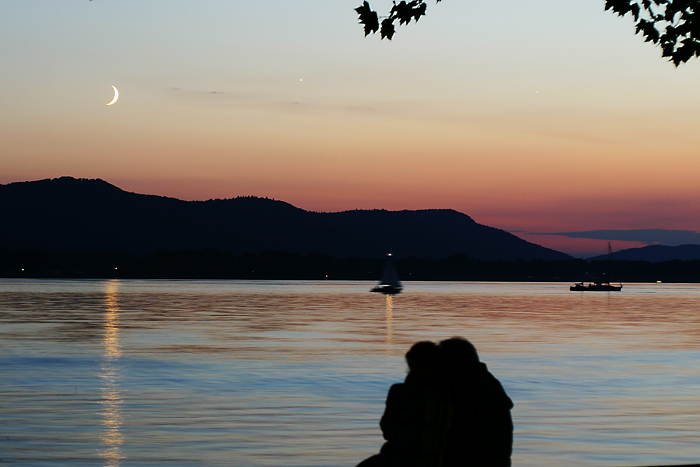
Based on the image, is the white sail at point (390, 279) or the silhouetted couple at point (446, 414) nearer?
the silhouetted couple at point (446, 414)

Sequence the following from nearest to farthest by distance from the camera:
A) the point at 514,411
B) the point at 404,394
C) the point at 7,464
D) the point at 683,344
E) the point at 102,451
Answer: the point at 404,394 → the point at 7,464 → the point at 102,451 → the point at 514,411 → the point at 683,344

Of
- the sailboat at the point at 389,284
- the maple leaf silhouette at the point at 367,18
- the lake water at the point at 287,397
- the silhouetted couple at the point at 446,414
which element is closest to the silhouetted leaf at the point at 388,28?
the maple leaf silhouette at the point at 367,18

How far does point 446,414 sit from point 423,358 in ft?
1.72

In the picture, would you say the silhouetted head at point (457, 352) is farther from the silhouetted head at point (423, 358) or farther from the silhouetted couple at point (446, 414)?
the silhouetted head at point (423, 358)

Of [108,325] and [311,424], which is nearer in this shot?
[311,424]

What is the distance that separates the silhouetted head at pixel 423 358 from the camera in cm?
714

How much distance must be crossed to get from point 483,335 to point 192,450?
3879 centimetres

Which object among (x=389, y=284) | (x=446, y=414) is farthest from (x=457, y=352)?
(x=389, y=284)

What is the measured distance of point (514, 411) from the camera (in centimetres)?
2288

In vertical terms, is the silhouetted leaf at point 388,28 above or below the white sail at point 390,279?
above

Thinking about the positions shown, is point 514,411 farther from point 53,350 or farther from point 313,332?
point 313,332

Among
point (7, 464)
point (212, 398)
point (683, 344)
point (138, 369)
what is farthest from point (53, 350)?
point (683, 344)

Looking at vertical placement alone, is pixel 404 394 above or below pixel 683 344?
above

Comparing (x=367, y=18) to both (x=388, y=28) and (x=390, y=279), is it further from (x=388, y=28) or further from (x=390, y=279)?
(x=390, y=279)
